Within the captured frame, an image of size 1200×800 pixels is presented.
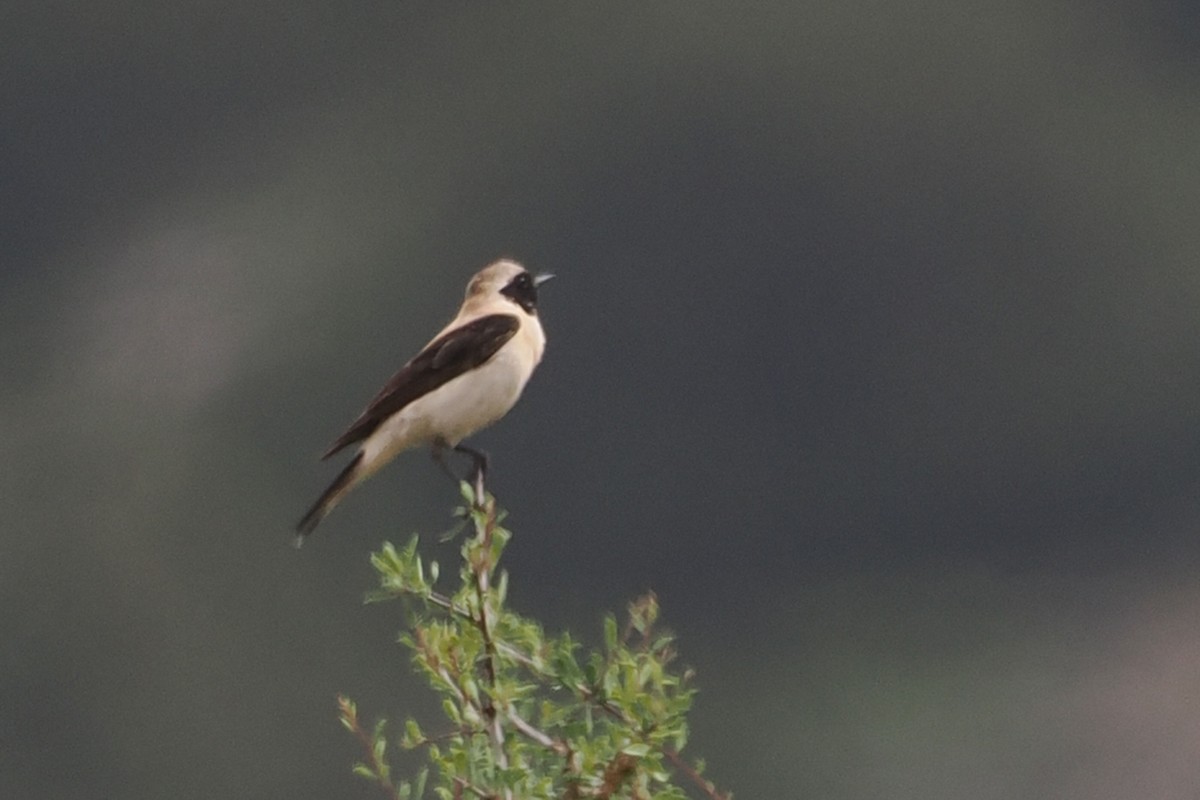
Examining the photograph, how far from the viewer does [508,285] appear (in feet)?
24.0

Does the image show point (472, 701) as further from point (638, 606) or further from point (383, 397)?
point (383, 397)

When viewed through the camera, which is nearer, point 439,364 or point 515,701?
point 515,701

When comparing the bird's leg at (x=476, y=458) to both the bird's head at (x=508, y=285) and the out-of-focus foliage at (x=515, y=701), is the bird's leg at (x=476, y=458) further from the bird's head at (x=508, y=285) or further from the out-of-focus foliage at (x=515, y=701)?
the out-of-focus foliage at (x=515, y=701)

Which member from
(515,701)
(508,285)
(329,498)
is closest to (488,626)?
(515,701)

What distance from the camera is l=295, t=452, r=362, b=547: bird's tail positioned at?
6117mm

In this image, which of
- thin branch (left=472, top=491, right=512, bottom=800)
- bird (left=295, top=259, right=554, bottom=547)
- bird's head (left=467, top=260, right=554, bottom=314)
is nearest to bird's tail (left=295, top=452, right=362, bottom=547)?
bird (left=295, top=259, right=554, bottom=547)

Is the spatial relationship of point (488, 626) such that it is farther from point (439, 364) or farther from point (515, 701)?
point (439, 364)

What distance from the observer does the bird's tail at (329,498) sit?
20.1ft

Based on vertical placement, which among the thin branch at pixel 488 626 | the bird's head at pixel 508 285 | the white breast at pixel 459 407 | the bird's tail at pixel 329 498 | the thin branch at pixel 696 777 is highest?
the bird's head at pixel 508 285

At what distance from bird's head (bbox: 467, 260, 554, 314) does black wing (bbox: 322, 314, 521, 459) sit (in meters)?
0.42

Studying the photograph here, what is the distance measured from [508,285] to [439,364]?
2.27 feet

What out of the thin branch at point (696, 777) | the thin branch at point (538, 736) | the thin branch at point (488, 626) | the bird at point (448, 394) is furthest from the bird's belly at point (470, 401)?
the thin branch at point (696, 777)

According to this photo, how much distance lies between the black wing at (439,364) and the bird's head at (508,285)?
0.42 m

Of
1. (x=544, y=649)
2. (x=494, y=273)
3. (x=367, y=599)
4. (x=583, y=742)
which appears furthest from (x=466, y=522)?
(x=494, y=273)
